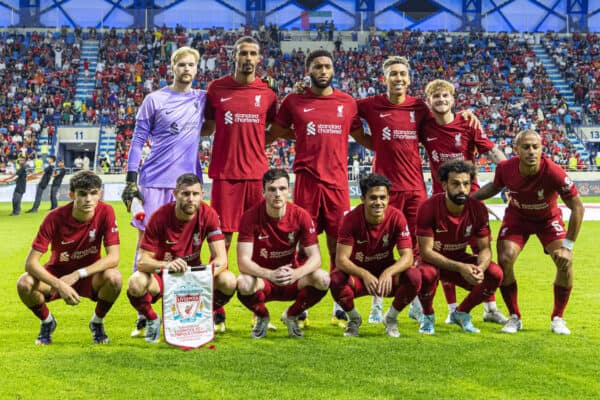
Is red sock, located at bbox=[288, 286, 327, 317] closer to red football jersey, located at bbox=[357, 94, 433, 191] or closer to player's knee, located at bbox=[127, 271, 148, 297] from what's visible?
player's knee, located at bbox=[127, 271, 148, 297]

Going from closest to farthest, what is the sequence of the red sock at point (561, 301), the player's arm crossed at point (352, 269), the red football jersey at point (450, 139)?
the player's arm crossed at point (352, 269)
the red sock at point (561, 301)
the red football jersey at point (450, 139)

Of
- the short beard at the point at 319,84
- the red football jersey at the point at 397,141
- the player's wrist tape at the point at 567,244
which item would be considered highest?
the short beard at the point at 319,84

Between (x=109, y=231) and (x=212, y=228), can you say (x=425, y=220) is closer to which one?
(x=212, y=228)

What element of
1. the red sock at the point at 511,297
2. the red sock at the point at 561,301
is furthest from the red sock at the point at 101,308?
the red sock at the point at 561,301

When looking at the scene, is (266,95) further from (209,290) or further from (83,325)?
(83,325)

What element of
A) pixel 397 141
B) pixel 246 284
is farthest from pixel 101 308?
pixel 397 141

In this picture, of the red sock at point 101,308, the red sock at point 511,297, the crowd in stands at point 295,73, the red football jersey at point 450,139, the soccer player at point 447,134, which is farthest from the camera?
the crowd in stands at point 295,73

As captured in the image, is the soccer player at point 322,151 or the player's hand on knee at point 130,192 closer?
the player's hand on knee at point 130,192

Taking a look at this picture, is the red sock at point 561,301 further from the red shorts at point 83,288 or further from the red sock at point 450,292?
the red shorts at point 83,288

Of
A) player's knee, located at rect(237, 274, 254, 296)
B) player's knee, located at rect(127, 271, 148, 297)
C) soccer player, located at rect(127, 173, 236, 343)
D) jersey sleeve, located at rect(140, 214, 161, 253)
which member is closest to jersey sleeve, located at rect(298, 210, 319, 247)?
player's knee, located at rect(237, 274, 254, 296)

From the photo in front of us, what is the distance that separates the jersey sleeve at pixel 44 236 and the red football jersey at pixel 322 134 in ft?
→ 7.04

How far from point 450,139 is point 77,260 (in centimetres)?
342

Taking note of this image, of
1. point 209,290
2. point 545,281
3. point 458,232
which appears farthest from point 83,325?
point 545,281

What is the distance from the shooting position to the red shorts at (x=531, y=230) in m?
5.93
